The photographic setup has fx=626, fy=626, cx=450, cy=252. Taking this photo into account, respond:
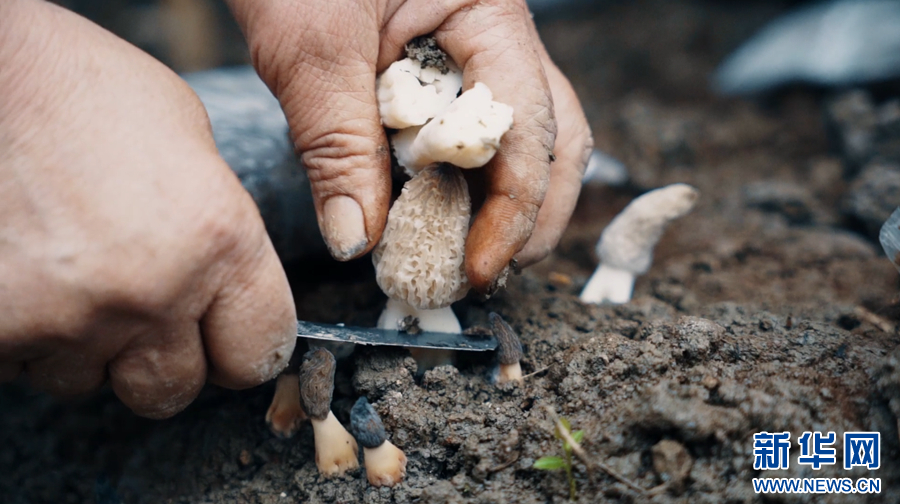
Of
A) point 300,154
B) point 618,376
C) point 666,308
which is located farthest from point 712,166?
point 300,154

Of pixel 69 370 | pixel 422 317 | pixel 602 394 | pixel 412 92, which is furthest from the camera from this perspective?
pixel 422 317

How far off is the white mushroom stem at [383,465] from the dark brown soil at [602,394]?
0.03m

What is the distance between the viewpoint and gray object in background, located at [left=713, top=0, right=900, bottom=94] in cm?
372

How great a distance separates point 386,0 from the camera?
1.75 metres

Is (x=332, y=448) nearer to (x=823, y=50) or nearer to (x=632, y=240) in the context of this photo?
(x=632, y=240)

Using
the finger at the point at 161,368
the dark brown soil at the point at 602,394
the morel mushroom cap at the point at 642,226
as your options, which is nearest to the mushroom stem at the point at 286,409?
the dark brown soil at the point at 602,394

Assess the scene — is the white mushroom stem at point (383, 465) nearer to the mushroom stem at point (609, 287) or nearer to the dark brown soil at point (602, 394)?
the dark brown soil at point (602, 394)

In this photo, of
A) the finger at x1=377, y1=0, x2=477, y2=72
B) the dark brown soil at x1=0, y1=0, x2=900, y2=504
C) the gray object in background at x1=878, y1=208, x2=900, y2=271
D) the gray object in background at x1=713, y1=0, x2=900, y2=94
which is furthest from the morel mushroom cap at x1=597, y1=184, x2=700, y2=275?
the gray object in background at x1=713, y1=0, x2=900, y2=94

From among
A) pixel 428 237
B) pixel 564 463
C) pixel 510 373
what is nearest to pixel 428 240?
pixel 428 237

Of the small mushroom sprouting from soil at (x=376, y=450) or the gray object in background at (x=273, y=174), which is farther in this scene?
the gray object in background at (x=273, y=174)

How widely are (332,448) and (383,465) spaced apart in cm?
16

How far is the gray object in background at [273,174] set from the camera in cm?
218

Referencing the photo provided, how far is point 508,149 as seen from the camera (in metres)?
1.63

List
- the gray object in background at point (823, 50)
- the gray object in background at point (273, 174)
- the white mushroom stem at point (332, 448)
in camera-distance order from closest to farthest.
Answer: the white mushroom stem at point (332, 448) → the gray object in background at point (273, 174) → the gray object in background at point (823, 50)
